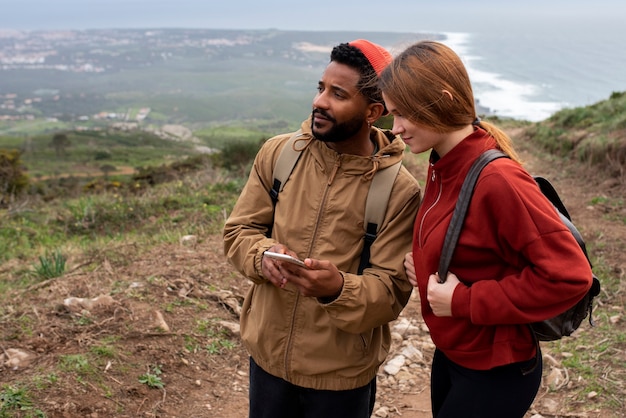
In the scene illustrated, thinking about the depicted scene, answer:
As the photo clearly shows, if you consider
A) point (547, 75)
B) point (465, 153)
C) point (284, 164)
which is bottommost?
point (547, 75)

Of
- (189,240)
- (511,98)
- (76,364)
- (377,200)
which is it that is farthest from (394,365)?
(511,98)

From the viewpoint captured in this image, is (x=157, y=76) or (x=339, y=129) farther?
(x=157, y=76)

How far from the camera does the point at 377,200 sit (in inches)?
68.8

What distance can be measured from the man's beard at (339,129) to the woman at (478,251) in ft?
0.76

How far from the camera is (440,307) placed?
1.54m

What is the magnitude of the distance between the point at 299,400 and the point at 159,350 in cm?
171

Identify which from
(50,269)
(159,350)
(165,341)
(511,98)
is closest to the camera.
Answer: (159,350)

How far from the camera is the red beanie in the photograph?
1746 millimetres

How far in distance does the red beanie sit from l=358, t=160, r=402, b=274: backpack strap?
34cm

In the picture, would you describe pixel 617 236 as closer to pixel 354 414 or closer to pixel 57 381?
pixel 354 414

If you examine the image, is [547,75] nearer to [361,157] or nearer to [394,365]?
[394,365]

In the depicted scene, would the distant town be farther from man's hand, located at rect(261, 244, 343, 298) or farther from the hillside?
man's hand, located at rect(261, 244, 343, 298)

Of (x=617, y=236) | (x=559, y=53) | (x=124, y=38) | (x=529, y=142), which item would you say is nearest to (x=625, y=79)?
(x=529, y=142)

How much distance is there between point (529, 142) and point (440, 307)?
555 inches
